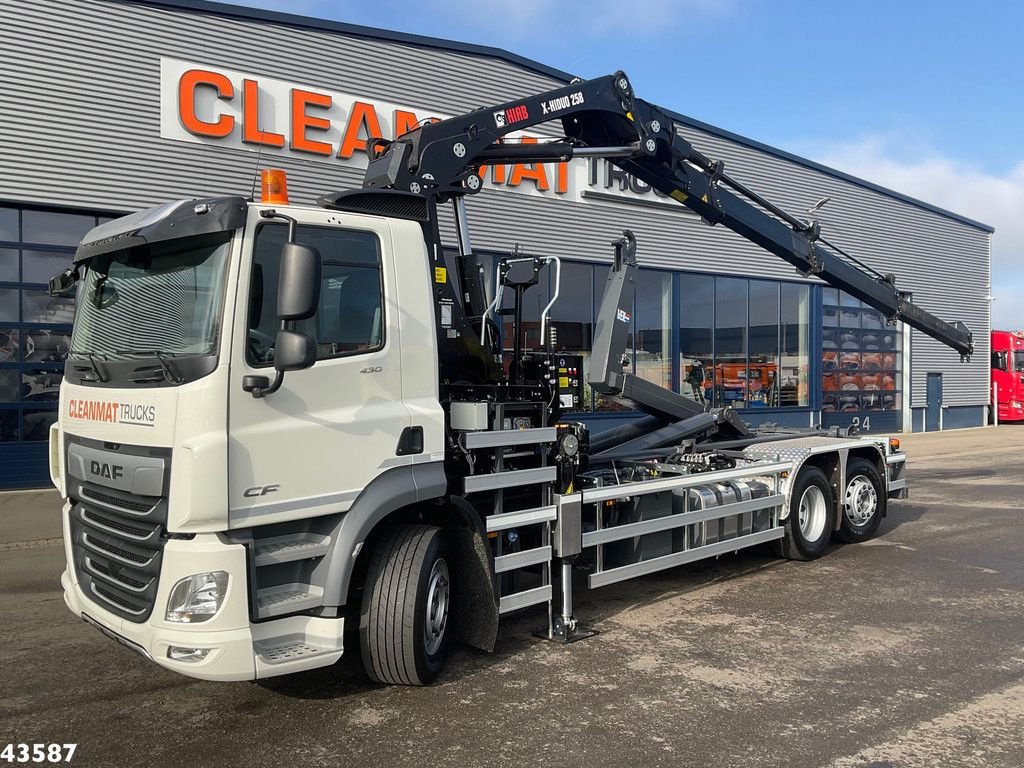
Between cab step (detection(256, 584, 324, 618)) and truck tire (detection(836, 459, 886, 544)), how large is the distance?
6565 mm

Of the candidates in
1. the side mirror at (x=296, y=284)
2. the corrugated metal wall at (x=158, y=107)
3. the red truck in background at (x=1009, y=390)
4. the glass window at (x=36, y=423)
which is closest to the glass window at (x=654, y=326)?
the corrugated metal wall at (x=158, y=107)

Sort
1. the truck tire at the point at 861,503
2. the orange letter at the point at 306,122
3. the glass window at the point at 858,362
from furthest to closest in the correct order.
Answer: the glass window at the point at 858,362, the orange letter at the point at 306,122, the truck tire at the point at 861,503

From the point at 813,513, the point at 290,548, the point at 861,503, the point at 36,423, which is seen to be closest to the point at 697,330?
the point at 861,503

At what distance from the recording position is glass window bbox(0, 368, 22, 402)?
1257 centimetres

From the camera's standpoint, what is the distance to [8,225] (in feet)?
41.2

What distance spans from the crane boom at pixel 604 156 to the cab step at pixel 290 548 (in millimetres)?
2355

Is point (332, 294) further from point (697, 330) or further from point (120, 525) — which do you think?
point (697, 330)

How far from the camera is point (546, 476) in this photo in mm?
5527

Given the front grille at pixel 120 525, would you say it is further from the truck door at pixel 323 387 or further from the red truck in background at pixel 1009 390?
the red truck in background at pixel 1009 390

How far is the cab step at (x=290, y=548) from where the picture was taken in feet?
13.5

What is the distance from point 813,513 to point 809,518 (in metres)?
0.08

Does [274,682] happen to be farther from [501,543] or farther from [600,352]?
[600,352]

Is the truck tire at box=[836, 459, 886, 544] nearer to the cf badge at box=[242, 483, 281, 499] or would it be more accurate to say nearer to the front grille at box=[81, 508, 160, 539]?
the cf badge at box=[242, 483, 281, 499]

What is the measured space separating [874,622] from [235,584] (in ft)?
15.5
